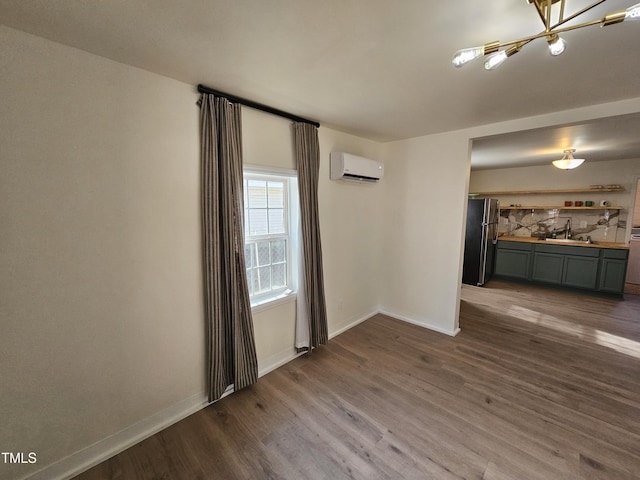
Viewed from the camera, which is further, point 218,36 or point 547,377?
point 547,377

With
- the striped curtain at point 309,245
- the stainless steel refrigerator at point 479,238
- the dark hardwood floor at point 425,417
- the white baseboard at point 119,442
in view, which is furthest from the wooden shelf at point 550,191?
the white baseboard at point 119,442

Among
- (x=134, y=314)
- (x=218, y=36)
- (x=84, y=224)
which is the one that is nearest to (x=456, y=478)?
(x=134, y=314)

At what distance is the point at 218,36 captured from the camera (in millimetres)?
1308

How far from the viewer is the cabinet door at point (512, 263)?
520 cm

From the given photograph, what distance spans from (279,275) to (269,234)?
1.53 feet

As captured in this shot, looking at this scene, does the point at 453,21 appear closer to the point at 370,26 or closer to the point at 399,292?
the point at 370,26

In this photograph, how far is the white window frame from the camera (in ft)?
7.72

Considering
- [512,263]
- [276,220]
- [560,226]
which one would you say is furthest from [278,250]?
[560,226]

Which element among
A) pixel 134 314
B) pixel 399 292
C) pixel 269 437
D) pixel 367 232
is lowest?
pixel 269 437

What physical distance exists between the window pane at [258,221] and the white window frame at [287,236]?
0.15 ft

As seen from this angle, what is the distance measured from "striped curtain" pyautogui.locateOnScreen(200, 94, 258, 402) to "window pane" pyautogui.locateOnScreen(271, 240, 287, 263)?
0.55 m

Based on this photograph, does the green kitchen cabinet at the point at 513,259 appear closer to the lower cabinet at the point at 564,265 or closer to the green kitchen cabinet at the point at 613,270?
the lower cabinet at the point at 564,265

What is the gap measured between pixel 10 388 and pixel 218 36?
210 cm

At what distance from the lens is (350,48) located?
1407mm
